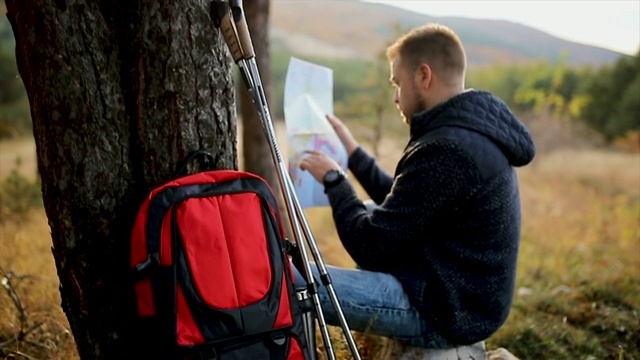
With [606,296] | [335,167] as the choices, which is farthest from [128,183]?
[606,296]

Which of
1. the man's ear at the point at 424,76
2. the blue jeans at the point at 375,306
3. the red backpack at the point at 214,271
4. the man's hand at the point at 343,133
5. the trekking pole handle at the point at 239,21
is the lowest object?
the blue jeans at the point at 375,306

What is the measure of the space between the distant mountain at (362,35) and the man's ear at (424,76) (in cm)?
1782

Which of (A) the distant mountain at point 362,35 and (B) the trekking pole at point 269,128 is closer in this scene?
(B) the trekking pole at point 269,128

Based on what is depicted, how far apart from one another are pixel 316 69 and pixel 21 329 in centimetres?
184

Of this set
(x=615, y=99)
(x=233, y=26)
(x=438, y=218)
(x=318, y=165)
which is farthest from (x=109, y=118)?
(x=615, y=99)

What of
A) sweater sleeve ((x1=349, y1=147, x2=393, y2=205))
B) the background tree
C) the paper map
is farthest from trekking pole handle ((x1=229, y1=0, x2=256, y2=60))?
the background tree

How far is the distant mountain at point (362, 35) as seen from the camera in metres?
23.5

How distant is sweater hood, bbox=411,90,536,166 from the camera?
2482 mm

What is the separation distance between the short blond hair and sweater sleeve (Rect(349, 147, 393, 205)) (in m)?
0.69

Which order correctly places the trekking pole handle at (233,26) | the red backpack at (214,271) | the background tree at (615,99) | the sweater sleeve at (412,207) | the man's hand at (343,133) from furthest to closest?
1. the background tree at (615,99)
2. the man's hand at (343,133)
3. the sweater sleeve at (412,207)
4. the trekking pole handle at (233,26)
5. the red backpack at (214,271)

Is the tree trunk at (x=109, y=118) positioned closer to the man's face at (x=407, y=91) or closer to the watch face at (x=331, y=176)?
the watch face at (x=331, y=176)

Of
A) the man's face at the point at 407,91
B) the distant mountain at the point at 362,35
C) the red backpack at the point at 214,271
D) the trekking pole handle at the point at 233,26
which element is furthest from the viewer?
the distant mountain at the point at 362,35

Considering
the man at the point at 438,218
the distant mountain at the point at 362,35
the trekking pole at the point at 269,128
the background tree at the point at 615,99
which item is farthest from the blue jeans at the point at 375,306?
the distant mountain at the point at 362,35

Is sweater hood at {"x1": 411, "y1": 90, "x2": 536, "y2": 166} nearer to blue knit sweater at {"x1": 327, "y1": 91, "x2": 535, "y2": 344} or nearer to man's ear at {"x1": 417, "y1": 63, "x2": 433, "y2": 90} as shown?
blue knit sweater at {"x1": 327, "y1": 91, "x2": 535, "y2": 344}
